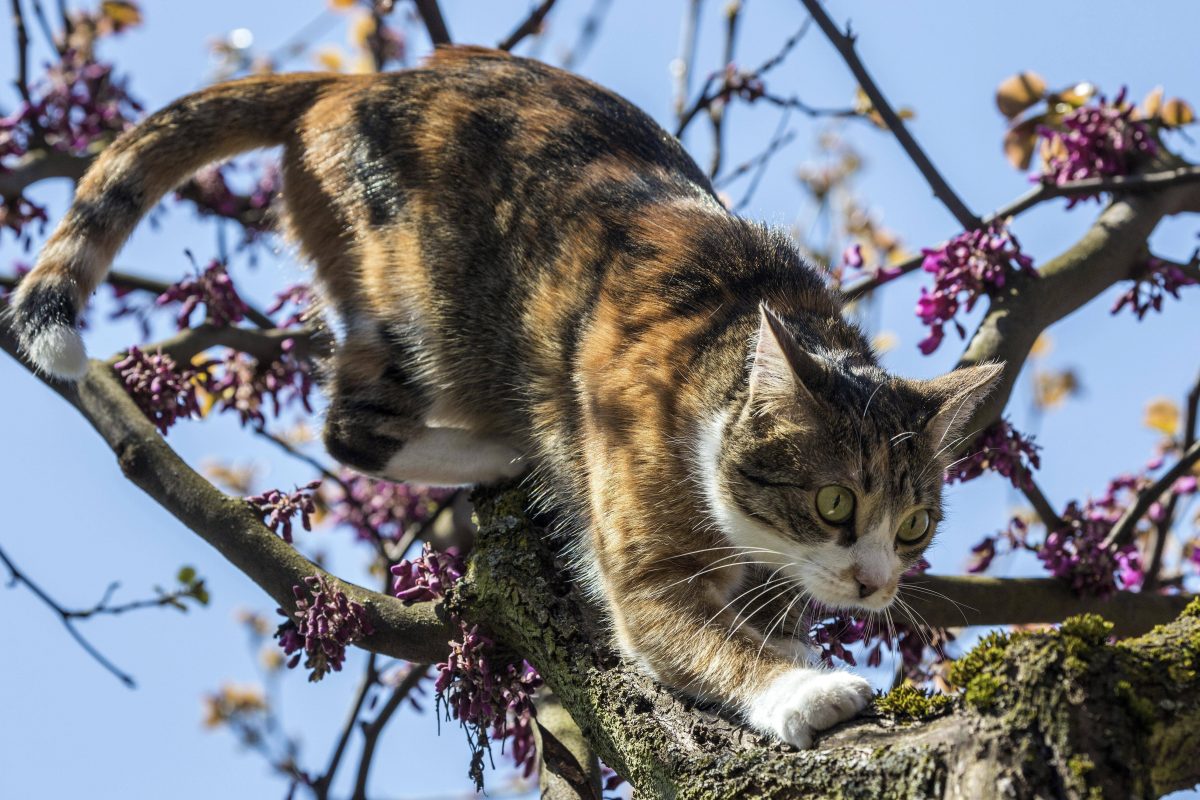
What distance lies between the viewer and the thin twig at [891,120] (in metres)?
3.44

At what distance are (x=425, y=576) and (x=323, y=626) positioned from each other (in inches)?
12.8

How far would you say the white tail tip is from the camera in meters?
3.07

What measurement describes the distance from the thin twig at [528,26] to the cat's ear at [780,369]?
81.4 inches

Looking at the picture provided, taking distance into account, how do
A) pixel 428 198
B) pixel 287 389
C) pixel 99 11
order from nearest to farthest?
pixel 428 198 → pixel 287 389 → pixel 99 11

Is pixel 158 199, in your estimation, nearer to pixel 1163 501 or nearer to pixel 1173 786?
pixel 1173 786

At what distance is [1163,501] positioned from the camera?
161 inches

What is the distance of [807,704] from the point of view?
7.64ft

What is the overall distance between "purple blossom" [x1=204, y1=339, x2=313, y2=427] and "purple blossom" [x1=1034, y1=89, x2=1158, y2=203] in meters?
2.56

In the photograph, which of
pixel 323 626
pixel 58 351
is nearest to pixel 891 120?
pixel 323 626

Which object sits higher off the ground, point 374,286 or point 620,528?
point 374,286

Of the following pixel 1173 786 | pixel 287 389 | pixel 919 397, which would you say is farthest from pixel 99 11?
pixel 1173 786

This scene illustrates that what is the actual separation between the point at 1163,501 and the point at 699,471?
1.94 metres

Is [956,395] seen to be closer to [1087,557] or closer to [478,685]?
[1087,557]

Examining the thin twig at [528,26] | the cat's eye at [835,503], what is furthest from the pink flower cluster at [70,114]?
the cat's eye at [835,503]
